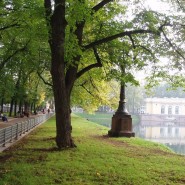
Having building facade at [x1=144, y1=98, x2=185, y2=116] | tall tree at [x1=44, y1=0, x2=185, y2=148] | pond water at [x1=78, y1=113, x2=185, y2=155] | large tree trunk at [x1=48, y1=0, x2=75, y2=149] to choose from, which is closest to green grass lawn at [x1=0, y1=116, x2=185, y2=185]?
large tree trunk at [x1=48, y1=0, x2=75, y2=149]

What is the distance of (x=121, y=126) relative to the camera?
65.3 feet

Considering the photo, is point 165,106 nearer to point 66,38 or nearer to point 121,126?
point 121,126

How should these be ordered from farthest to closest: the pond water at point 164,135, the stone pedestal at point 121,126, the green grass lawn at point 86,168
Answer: the pond water at point 164,135 < the stone pedestal at point 121,126 < the green grass lawn at point 86,168

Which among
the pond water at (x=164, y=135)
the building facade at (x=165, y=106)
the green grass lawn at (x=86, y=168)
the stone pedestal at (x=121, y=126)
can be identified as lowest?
the pond water at (x=164, y=135)

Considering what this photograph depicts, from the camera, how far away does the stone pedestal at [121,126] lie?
19.8 m

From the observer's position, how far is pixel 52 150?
12.7 m

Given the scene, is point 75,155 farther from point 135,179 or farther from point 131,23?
point 131,23

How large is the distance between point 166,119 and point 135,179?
331ft

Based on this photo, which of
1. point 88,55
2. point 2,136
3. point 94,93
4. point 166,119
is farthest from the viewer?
point 166,119

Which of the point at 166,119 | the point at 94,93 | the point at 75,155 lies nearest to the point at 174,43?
the point at 75,155

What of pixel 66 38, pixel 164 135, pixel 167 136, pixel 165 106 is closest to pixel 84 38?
pixel 66 38

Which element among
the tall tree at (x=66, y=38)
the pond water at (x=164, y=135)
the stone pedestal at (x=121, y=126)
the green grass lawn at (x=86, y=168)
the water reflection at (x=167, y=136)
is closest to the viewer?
the green grass lawn at (x=86, y=168)

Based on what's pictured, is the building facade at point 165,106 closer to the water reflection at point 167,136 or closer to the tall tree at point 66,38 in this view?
the water reflection at point 167,136

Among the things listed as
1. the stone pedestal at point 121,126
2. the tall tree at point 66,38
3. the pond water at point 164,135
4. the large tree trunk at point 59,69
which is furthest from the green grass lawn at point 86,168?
the pond water at point 164,135
